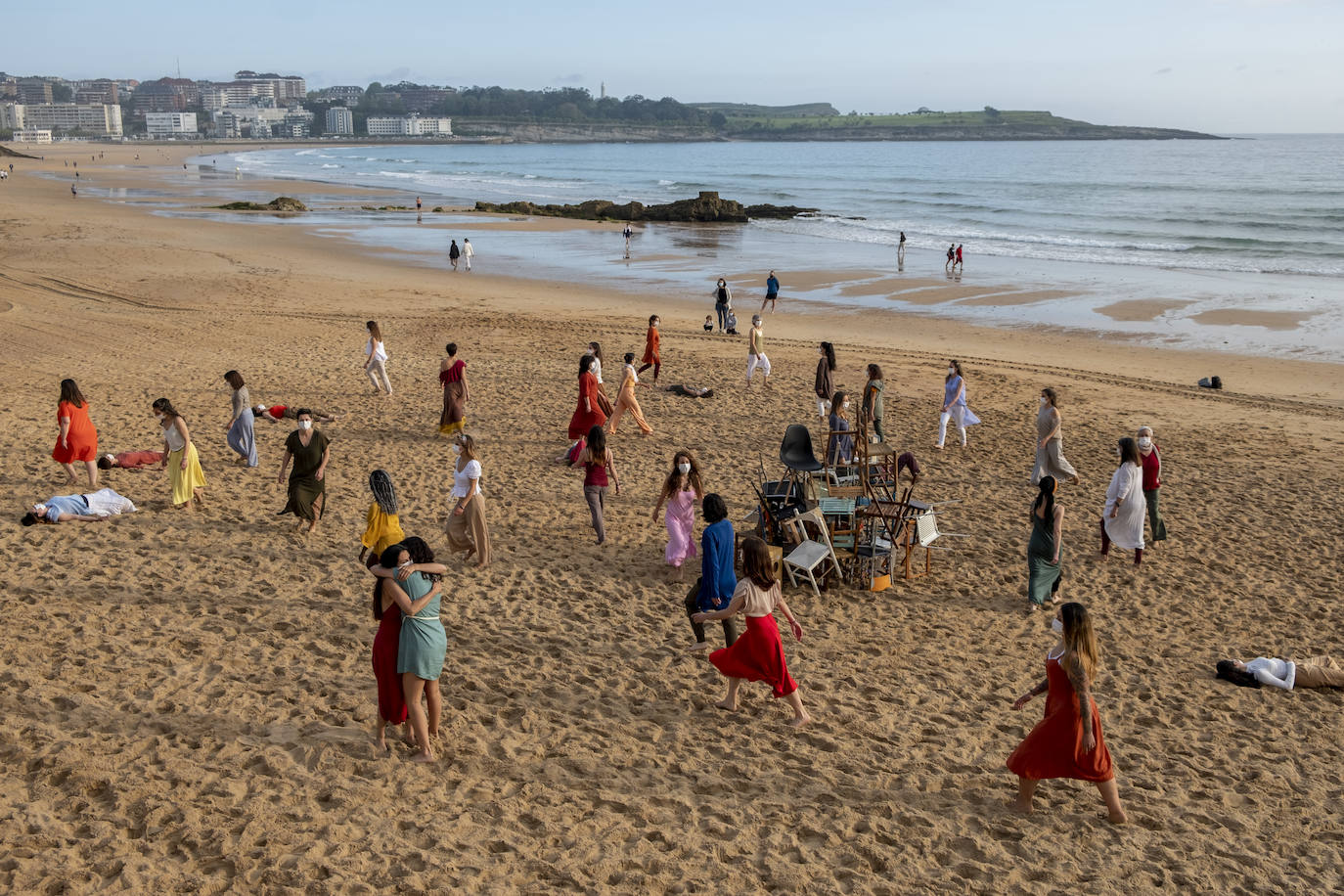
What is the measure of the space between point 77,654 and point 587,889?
4.57 meters

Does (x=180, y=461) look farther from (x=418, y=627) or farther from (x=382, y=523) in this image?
(x=418, y=627)

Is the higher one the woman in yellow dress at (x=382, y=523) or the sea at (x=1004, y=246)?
the sea at (x=1004, y=246)

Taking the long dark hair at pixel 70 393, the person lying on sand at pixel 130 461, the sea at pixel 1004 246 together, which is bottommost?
the person lying on sand at pixel 130 461

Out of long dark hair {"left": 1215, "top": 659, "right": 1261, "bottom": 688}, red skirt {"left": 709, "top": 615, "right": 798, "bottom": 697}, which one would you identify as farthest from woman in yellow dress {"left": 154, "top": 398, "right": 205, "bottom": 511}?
long dark hair {"left": 1215, "top": 659, "right": 1261, "bottom": 688}

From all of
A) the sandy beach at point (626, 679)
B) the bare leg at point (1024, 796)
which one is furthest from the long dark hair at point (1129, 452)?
the bare leg at point (1024, 796)

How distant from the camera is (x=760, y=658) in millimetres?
6680

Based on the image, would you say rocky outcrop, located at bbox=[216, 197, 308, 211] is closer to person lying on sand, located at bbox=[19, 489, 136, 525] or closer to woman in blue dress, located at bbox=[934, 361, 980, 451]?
person lying on sand, located at bbox=[19, 489, 136, 525]

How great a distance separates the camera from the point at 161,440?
12805mm

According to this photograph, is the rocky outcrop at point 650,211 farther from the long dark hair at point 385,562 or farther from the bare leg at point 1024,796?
the bare leg at point 1024,796

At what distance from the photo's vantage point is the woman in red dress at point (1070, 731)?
5.58m

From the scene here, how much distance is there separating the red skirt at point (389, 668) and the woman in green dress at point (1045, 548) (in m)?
5.34

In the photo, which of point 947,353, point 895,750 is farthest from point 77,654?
point 947,353

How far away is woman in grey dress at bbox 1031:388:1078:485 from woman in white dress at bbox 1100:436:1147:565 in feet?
4.78

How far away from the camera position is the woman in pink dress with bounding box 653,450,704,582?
909 centimetres
